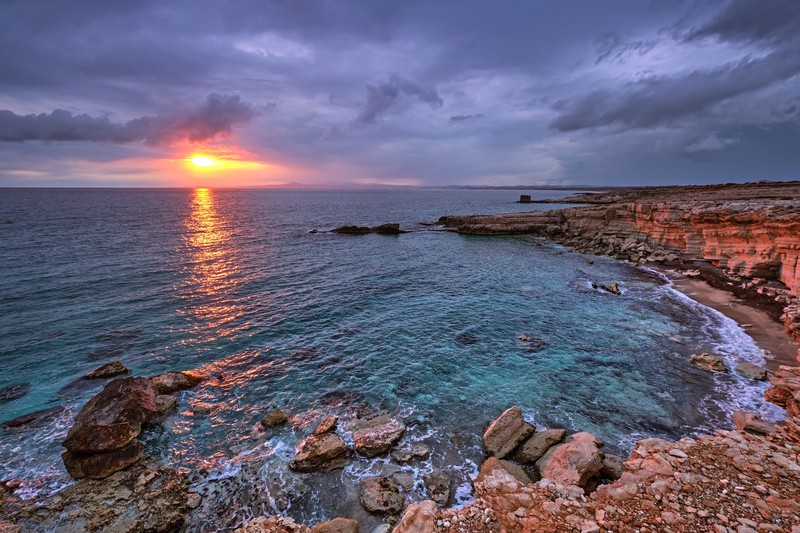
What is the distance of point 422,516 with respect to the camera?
30.1 ft

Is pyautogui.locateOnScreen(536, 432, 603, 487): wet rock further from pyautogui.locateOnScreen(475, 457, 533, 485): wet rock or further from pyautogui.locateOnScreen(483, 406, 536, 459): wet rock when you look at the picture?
pyautogui.locateOnScreen(483, 406, 536, 459): wet rock

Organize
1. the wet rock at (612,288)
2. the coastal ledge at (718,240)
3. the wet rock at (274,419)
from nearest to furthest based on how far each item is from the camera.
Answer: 1. the wet rock at (274,419)
2. the coastal ledge at (718,240)
3. the wet rock at (612,288)

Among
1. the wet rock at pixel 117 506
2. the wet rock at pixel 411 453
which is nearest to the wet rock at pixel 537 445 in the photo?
the wet rock at pixel 411 453

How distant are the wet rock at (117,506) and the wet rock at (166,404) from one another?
138 inches

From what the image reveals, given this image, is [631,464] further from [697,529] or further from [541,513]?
[541,513]

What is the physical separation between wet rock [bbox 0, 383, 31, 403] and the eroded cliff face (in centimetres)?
5198

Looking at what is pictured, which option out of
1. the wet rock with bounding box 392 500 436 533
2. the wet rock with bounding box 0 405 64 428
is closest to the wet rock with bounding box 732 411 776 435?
the wet rock with bounding box 392 500 436 533

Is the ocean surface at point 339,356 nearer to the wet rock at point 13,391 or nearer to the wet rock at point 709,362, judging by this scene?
the wet rock at point 13,391

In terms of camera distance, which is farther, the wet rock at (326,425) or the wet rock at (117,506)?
the wet rock at (326,425)

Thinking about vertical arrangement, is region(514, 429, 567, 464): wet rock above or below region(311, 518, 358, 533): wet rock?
above

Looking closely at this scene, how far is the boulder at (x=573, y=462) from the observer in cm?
1134

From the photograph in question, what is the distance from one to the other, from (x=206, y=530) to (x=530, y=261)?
4497cm

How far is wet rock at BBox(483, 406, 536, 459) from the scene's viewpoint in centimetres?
1356

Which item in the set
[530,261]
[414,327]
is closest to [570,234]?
[530,261]
